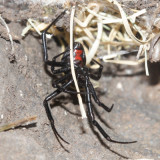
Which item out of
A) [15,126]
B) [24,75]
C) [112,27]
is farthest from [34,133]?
[112,27]

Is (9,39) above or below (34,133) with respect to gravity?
above

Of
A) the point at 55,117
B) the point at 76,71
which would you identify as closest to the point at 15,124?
the point at 55,117

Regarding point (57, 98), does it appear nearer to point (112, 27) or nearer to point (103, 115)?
point (103, 115)

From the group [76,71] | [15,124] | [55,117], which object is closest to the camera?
[15,124]

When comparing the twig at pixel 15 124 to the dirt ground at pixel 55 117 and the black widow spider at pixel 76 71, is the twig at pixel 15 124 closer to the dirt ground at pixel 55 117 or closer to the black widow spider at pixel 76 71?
the dirt ground at pixel 55 117

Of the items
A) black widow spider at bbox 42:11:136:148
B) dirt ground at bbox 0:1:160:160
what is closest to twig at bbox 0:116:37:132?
dirt ground at bbox 0:1:160:160

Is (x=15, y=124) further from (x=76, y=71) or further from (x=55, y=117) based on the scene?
(x=76, y=71)

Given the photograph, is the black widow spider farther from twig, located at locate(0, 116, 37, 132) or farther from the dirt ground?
twig, located at locate(0, 116, 37, 132)

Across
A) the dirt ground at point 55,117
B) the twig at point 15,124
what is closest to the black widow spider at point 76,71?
the dirt ground at point 55,117
